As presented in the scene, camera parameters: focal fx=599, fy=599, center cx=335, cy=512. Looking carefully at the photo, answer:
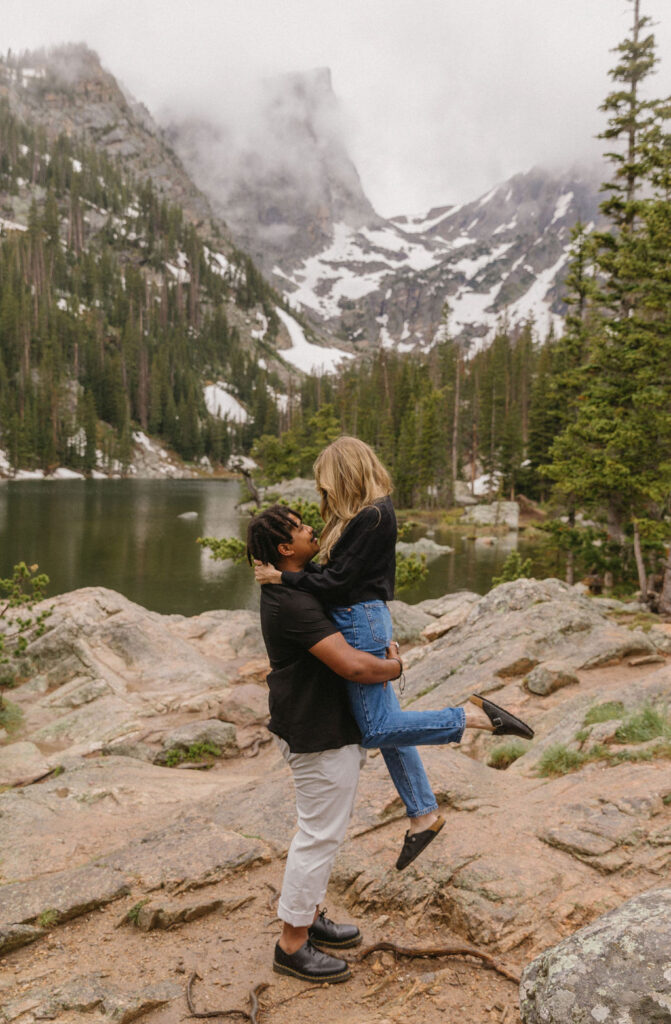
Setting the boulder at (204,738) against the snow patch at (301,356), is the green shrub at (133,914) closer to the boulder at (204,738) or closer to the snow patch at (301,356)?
the boulder at (204,738)

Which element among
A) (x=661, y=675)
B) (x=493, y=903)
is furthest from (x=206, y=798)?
(x=661, y=675)

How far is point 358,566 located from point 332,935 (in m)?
2.20

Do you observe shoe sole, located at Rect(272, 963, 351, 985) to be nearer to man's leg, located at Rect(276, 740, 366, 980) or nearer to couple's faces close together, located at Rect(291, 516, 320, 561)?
man's leg, located at Rect(276, 740, 366, 980)

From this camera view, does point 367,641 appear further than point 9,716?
No

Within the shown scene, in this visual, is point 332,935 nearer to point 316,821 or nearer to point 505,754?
point 316,821

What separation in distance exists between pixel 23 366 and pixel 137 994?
114 metres

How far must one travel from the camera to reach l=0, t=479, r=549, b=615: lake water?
2766 cm

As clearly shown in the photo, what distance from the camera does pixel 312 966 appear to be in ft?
10.6

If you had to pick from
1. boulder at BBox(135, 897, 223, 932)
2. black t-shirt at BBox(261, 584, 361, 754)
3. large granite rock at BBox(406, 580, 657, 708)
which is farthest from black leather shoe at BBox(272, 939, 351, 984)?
large granite rock at BBox(406, 580, 657, 708)

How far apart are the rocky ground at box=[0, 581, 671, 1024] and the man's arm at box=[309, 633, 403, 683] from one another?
4.34 feet

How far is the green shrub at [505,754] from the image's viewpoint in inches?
254

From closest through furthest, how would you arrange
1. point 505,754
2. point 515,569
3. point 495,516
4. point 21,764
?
point 505,754
point 21,764
point 515,569
point 495,516

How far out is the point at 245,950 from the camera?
357 cm

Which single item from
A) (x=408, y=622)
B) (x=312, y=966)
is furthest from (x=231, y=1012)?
(x=408, y=622)
